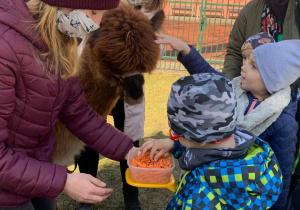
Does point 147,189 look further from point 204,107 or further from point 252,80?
point 204,107

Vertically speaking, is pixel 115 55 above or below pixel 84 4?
below

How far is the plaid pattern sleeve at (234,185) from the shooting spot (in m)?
1.33

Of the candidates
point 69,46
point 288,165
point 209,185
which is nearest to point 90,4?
point 69,46

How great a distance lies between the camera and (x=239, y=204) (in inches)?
54.1

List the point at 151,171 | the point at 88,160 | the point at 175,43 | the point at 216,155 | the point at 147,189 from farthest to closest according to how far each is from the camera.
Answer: the point at 147,189 → the point at 88,160 → the point at 175,43 → the point at 151,171 → the point at 216,155

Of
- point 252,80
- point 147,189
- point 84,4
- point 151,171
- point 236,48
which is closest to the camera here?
point 84,4

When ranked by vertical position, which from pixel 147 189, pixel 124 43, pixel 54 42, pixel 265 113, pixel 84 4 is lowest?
pixel 147 189

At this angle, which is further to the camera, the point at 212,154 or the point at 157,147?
the point at 157,147

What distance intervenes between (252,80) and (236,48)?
676mm

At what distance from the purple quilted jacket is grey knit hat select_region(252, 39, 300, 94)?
91 cm

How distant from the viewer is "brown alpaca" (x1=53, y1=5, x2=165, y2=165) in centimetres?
184

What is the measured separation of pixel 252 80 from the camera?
1712 mm

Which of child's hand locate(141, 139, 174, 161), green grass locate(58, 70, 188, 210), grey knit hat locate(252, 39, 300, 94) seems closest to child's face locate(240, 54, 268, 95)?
Answer: grey knit hat locate(252, 39, 300, 94)

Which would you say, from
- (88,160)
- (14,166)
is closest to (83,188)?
(14,166)
